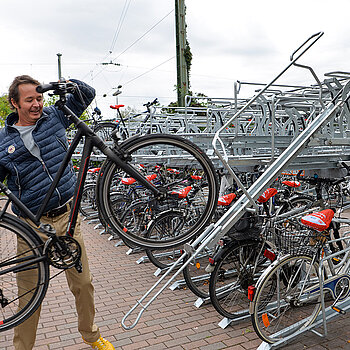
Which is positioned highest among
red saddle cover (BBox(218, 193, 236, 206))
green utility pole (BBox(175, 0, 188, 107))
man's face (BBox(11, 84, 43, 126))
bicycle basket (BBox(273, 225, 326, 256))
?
green utility pole (BBox(175, 0, 188, 107))

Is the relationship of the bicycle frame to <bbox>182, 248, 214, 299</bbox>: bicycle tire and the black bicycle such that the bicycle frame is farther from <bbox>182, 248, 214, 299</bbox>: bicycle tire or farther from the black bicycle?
<bbox>182, 248, 214, 299</bbox>: bicycle tire

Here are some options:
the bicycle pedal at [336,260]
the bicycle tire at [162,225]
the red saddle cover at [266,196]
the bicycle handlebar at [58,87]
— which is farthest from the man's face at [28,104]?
the bicycle pedal at [336,260]

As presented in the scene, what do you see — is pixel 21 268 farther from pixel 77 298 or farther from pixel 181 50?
pixel 181 50

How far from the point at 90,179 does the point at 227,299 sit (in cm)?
661

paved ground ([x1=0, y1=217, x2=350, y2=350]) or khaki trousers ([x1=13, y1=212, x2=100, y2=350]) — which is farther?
paved ground ([x1=0, y1=217, x2=350, y2=350])

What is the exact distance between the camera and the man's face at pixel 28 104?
8.86 ft

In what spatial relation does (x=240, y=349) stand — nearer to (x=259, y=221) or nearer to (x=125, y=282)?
(x=259, y=221)

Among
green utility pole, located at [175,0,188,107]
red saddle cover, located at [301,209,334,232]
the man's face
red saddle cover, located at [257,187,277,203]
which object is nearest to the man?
the man's face

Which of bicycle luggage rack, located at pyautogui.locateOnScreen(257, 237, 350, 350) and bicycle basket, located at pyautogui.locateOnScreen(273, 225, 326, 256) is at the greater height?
bicycle basket, located at pyautogui.locateOnScreen(273, 225, 326, 256)

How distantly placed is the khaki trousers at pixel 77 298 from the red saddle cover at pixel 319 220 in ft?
6.39

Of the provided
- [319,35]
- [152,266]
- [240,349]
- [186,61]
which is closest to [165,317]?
[240,349]

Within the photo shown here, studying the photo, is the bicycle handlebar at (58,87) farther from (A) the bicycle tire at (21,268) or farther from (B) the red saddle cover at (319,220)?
(B) the red saddle cover at (319,220)

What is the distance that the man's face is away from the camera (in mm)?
2699

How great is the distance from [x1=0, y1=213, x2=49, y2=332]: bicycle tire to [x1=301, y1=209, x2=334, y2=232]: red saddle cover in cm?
222
